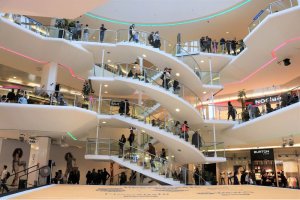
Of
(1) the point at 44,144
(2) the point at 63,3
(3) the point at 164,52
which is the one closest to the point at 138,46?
(3) the point at 164,52

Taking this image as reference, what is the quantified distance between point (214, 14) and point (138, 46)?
640cm

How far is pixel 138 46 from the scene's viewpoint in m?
16.1

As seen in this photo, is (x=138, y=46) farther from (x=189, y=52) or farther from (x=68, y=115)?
(x=68, y=115)

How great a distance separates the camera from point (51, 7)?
4680mm

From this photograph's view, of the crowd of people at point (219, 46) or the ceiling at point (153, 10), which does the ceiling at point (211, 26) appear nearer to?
the ceiling at point (153, 10)

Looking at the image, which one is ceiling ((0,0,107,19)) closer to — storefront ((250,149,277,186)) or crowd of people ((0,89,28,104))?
crowd of people ((0,89,28,104))

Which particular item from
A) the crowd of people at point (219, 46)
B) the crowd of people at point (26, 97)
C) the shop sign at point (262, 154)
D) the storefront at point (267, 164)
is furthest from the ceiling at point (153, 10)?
the storefront at point (267, 164)

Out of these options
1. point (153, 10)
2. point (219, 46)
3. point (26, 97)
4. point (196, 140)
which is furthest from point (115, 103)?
point (153, 10)

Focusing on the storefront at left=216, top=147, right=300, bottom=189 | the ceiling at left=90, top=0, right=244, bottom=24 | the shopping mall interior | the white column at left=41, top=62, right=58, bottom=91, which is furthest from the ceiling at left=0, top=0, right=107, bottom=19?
the storefront at left=216, top=147, right=300, bottom=189

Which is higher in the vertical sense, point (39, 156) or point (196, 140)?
point (196, 140)

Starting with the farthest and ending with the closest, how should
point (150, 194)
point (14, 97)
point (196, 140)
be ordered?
1. point (196, 140)
2. point (14, 97)
3. point (150, 194)

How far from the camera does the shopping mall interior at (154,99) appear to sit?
12.6 metres

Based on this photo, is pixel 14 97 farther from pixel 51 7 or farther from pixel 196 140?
pixel 196 140

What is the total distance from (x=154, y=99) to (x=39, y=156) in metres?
6.42
